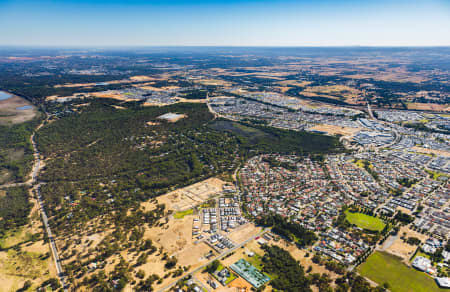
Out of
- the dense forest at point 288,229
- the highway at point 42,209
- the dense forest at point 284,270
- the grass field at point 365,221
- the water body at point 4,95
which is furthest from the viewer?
the water body at point 4,95

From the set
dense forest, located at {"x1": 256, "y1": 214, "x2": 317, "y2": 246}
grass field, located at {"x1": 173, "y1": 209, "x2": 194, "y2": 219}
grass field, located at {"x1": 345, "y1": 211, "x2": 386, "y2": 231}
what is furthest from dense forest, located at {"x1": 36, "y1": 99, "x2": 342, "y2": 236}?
grass field, located at {"x1": 345, "y1": 211, "x2": 386, "y2": 231}

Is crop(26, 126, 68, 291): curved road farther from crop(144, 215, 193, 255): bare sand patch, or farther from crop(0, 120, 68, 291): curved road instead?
crop(144, 215, 193, 255): bare sand patch

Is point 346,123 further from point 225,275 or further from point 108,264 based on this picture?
point 108,264

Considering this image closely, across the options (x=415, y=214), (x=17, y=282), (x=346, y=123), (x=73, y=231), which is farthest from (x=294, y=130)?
(x=17, y=282)

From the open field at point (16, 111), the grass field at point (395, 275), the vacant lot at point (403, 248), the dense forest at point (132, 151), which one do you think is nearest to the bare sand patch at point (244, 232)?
the grass field at point (395, 275)

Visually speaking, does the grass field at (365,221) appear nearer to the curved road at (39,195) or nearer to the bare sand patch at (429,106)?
the curved road at (39,195)
